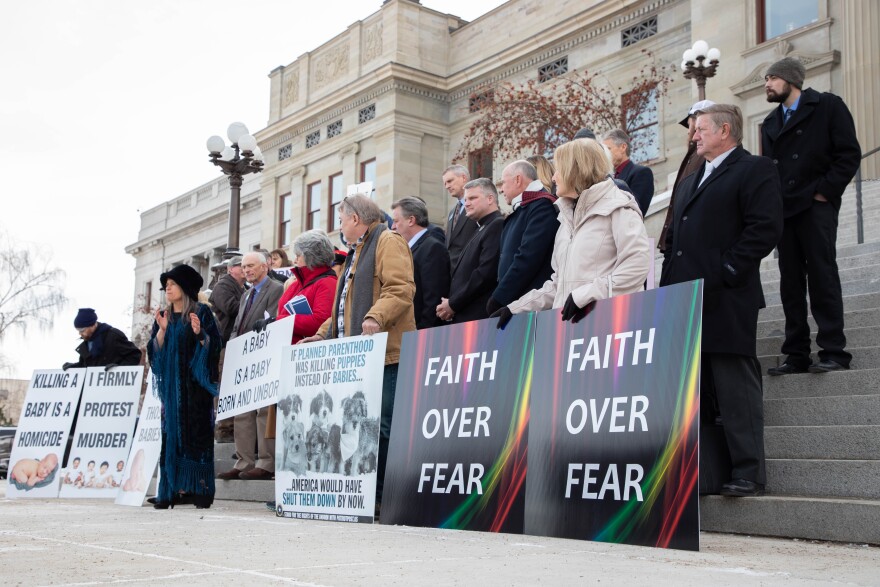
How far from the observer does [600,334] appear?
5.25m

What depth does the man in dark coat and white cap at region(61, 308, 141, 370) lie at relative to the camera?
1115 centimetres

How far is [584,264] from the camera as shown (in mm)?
5746

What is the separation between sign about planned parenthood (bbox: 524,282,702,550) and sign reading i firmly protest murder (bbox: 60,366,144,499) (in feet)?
20.4

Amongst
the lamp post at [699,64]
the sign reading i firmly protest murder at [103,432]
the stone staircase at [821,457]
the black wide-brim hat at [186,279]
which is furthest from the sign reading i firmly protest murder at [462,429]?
the lamp post at [699,64]

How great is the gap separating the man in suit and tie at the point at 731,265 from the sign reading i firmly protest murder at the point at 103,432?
6.41m

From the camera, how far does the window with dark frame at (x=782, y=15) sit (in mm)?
22422

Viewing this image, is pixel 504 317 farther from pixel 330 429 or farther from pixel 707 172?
pixel 330 429

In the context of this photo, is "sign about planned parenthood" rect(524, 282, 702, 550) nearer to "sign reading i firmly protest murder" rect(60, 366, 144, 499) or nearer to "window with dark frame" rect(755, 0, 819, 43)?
"sign reading i firmly protest murder" rect(60, 366, 144, 499)

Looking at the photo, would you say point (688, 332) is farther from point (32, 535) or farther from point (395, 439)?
point (32, 535)

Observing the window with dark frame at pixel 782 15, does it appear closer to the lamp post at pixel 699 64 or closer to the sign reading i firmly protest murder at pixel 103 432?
the lamp post at pixel 699 64

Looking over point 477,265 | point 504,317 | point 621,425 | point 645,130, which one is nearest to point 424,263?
point 477,265

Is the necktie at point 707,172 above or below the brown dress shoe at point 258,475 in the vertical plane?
above

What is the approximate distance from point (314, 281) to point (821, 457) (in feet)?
13.8

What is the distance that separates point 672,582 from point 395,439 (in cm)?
302
